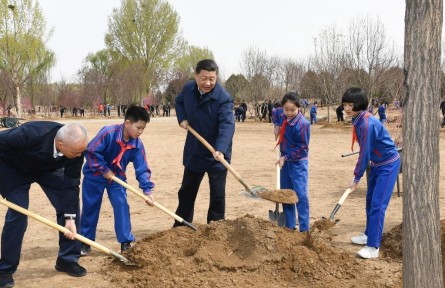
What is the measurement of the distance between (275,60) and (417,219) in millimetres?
34332

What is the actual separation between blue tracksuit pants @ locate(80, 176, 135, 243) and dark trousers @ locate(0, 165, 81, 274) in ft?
1.49

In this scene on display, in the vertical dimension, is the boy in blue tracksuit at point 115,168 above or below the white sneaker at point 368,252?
above

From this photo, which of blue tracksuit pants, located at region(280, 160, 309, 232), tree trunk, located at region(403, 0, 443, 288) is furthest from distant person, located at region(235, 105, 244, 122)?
tree trunk, located at region(403, 0, 443, 288)

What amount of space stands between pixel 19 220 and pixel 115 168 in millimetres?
1092

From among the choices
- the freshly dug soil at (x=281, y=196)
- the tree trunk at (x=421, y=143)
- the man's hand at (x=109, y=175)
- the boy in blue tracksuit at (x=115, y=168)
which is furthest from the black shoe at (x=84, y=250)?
the tree trunk at (x=421, y=143)

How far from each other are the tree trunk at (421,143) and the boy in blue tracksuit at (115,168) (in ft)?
8.37

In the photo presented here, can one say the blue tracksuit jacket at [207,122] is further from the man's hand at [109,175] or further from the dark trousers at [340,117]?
the dark trousers at [340,117]

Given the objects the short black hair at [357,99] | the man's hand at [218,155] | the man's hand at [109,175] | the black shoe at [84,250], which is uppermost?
the short black hair at [357,99]

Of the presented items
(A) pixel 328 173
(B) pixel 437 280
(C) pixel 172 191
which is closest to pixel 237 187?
(C) pixel 172 191

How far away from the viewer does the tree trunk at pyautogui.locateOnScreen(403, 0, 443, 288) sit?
2344mm

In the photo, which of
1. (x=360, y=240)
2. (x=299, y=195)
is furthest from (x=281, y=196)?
(x=360, y=240)

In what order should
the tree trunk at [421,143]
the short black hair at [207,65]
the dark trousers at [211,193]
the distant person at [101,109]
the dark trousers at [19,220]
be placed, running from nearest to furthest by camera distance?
the tree trunk at [421,143] → the dark trousers at [19,220] → the short black hair at [207,65] → the dark trousers at [211,193] → the distant person at [101,109]

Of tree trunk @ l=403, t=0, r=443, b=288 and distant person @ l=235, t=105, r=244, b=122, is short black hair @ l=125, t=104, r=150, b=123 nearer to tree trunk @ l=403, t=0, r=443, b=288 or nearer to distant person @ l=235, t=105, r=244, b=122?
tree trunk @ l=403, t=0, r=443, b=288

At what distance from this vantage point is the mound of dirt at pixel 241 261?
11.9 ft
